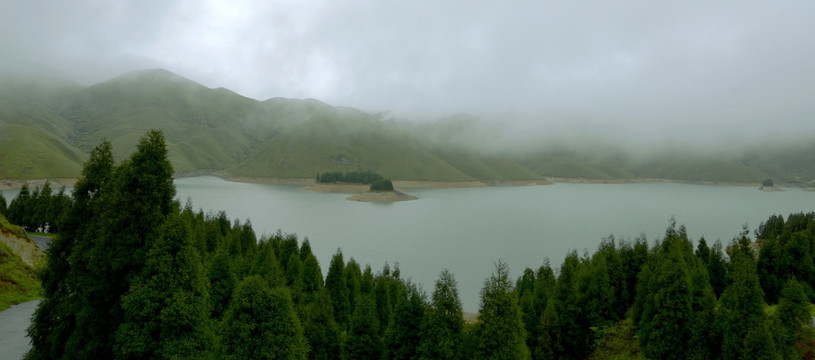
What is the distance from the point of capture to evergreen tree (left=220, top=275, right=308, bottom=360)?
990 centimetres

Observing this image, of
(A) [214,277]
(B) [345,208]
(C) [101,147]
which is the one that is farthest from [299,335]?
(B) [345,208]

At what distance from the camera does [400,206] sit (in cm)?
11331

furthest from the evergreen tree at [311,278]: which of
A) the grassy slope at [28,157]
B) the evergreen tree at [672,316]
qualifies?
the grassy slope at [28,157]

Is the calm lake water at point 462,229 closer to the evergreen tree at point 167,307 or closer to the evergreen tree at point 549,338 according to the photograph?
the evergreen tree at point 549,338

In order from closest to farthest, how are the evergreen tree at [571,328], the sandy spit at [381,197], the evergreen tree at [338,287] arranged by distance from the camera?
the evergreen tree at [571,328], the evergreen tree at [338,287], the sandy spit at [381,197]

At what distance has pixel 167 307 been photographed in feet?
35.1

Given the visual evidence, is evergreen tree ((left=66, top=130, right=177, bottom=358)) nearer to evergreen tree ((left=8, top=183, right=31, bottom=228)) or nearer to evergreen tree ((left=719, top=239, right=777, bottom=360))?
evergreen tree ((left=719, top=239, right=777, bottom=360))

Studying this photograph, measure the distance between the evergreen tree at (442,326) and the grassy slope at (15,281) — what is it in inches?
756

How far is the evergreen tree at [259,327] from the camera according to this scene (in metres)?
9.90

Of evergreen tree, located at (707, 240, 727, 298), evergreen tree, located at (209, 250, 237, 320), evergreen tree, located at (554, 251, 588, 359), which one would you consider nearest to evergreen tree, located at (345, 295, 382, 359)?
evergreen tree, located at (209, 250, 237, 320)

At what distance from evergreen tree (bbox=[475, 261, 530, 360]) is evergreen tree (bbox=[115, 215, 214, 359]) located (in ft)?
24.6

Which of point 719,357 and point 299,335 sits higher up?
point 299,335

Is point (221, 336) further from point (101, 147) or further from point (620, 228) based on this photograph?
point (620, 228)

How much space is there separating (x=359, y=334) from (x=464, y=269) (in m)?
30.0
